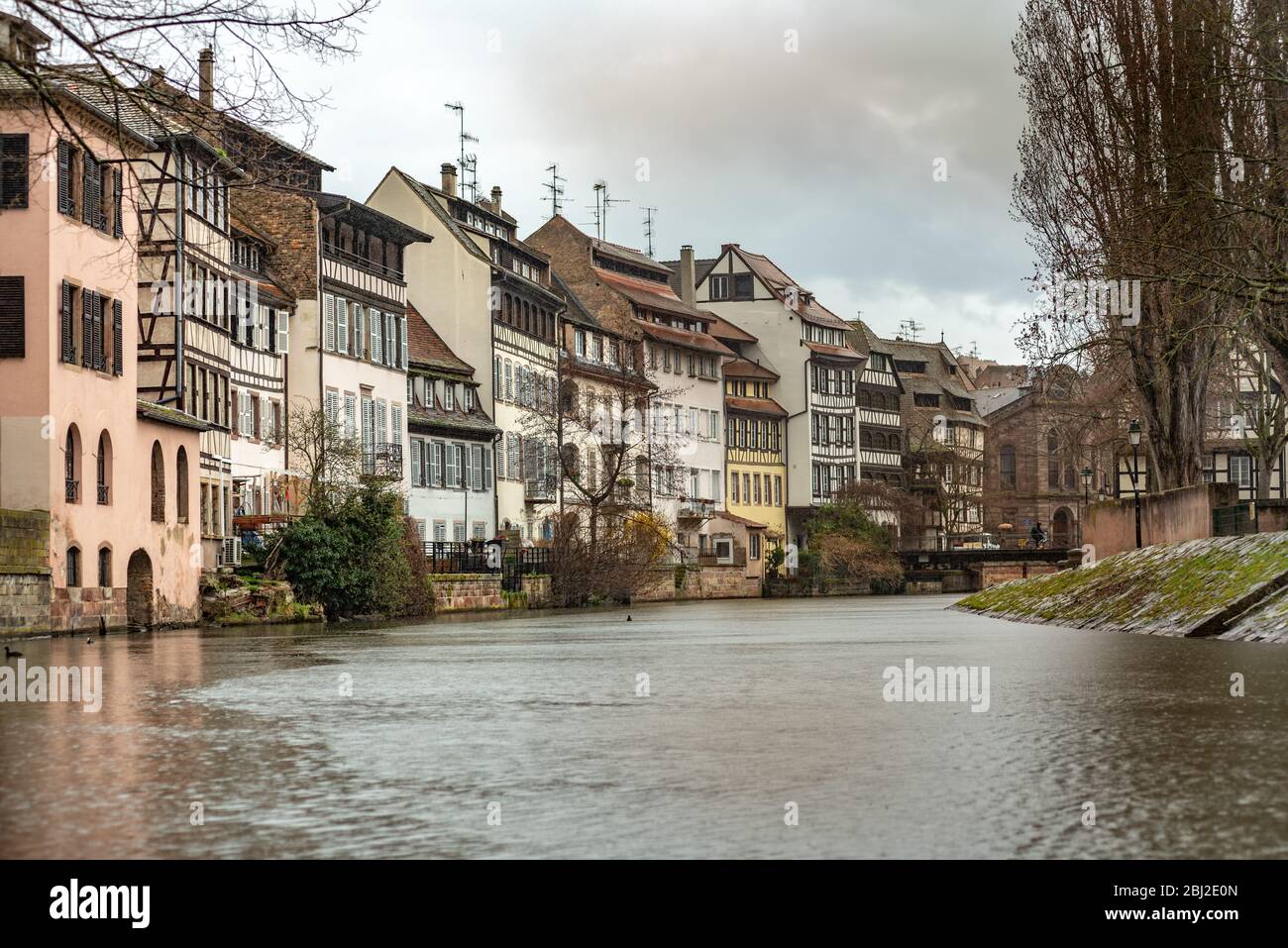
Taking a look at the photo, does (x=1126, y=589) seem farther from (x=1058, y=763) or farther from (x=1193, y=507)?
(x=1058, y=763)

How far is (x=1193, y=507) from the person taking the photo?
32.9m

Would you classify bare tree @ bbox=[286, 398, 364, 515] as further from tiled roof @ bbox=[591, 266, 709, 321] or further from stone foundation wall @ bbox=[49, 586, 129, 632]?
tiled roof @ bbox=[591, 266, 709, 321]

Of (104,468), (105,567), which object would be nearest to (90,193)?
(104,468)

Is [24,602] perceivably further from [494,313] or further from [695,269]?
[695,269]

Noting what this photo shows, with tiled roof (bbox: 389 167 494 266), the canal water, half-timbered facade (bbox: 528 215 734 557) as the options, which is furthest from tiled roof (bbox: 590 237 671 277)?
the canal water

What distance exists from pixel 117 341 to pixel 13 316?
394cm

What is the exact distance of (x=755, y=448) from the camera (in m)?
116

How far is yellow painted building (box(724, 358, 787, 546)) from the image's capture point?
373 feet

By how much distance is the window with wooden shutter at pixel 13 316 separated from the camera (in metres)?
38.3

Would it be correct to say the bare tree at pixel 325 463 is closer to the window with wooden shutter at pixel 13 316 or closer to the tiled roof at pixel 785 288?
the window with wooden shutter at pixel 13 316

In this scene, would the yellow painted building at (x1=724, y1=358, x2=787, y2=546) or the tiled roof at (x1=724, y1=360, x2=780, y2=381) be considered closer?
the yellow painted building at (x1=724, y1=358, x2=787, y2=546)

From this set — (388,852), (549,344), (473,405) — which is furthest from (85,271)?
(549,344)

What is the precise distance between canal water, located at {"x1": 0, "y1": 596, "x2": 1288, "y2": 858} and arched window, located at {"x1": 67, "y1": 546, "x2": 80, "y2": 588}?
20.3m

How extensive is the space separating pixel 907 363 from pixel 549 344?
56262mm
